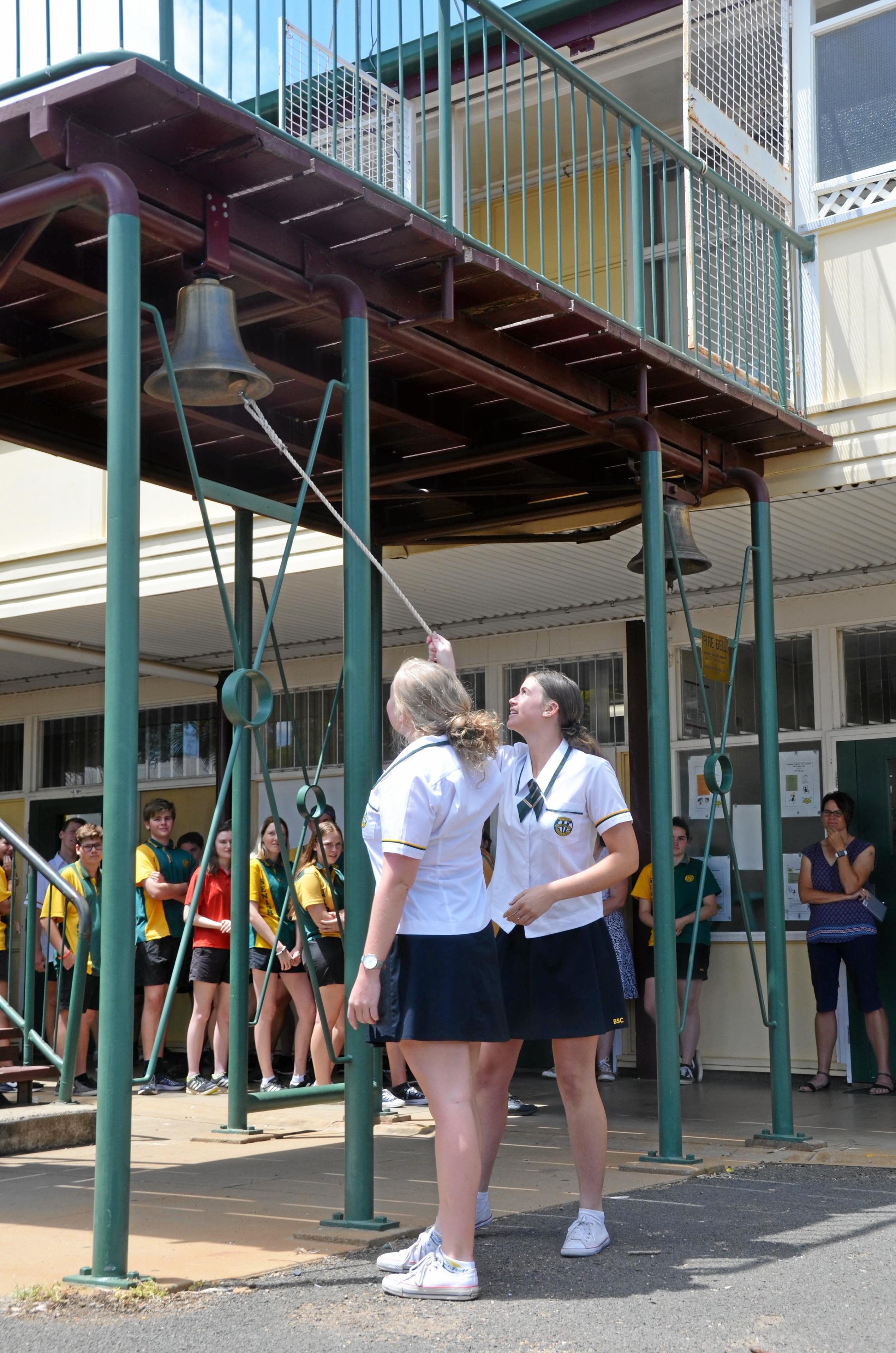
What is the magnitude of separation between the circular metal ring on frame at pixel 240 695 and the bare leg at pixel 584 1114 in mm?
1463

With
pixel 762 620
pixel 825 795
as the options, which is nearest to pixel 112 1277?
pixel 762 620

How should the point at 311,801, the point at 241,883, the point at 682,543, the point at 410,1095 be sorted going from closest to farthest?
the point at 311,801 < the point at 241,883 < the point at 682,543 < the point at 410,1095

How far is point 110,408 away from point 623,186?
7184 millimetres

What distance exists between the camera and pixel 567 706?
200 inches

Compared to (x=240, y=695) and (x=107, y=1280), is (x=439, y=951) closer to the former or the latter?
(x=240, y=695)

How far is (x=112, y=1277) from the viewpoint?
13.7ft

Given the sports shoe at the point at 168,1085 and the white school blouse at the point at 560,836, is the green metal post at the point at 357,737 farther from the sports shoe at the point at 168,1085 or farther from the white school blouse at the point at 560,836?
the sports shoe at the point at 168,1085

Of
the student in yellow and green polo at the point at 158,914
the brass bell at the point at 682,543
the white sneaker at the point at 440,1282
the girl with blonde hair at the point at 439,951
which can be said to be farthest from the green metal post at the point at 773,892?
the student in yellow and green polo at the point at 158,914

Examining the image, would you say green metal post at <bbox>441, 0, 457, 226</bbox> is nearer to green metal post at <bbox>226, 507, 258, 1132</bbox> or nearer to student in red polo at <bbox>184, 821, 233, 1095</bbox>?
green metal post at <bbox>226, 507, 258, 1132</bbox>

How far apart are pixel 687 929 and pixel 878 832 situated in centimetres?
151

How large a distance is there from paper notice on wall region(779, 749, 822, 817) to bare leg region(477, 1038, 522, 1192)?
20.0 feet

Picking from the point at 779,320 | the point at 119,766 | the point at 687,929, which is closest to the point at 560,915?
the point at 119,766

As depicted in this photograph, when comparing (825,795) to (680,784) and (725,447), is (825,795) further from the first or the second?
(725,447)

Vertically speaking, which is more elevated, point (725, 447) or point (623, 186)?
point (623, 186)
